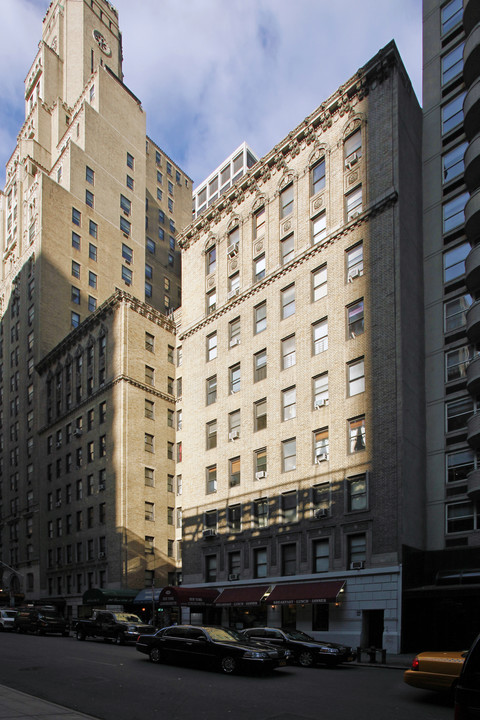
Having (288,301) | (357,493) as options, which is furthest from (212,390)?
(357,493)

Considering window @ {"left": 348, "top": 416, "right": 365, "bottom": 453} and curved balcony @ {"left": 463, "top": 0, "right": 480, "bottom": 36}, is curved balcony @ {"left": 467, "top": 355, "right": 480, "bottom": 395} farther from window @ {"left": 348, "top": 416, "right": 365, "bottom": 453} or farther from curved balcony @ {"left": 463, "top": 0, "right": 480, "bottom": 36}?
curved balcony @ {"left": 463, "top": 0, "right": 480, "bottom": 36}

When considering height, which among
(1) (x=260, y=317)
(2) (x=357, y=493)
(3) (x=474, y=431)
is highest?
(1) (x=260, y=317)

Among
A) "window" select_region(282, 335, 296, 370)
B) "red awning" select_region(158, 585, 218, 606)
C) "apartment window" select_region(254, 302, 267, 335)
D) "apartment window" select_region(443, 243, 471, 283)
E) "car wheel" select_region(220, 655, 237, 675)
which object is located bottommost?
"red awning" select_region(158, 585, 218, 606)

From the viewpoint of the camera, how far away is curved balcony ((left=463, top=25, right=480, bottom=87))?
32.6m

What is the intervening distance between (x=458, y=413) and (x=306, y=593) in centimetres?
1196

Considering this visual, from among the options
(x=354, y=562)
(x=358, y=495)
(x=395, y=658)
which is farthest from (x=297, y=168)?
(x=395, y=658)

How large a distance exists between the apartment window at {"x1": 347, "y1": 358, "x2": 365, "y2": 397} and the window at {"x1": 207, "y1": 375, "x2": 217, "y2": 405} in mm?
11914

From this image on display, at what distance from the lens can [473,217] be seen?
31469 mm

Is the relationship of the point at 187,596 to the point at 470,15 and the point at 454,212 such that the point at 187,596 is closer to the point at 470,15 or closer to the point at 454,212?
the point at 454,212

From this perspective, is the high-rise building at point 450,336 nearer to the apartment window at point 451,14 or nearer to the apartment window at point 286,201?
the apartment window at point 451,14

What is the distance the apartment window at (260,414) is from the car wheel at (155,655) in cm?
1919

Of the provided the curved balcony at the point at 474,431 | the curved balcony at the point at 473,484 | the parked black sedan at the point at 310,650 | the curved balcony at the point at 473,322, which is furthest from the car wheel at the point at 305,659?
the curved balcony at the point at 473,322

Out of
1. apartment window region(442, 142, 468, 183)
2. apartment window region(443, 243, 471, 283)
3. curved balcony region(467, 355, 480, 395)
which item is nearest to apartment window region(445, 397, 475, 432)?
curved balcony region(467, 355, 480, 395)

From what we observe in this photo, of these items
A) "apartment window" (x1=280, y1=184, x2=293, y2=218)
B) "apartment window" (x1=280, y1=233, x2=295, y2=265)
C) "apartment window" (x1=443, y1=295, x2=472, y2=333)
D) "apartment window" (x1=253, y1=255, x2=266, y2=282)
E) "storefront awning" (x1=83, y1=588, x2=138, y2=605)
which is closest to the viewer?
"apartment window" (x1=443, y1=295, x2=472, y2=333)
